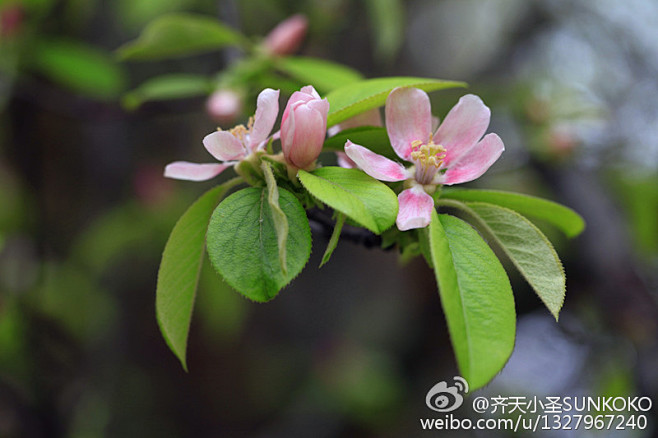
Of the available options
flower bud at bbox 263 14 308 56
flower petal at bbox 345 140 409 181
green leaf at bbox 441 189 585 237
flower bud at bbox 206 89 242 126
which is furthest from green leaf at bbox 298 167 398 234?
flower bud at bbox 263 14 308 56

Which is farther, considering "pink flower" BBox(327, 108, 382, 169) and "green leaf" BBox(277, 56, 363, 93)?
"green leaf" BBox(277, 56, 363, 93)

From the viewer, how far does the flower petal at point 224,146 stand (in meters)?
0.45

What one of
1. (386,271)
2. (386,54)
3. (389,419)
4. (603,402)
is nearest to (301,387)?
(389,419)

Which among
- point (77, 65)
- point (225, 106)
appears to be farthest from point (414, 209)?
point (77, 65)

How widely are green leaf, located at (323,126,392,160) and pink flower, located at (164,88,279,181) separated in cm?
6

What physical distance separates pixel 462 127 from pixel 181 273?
0.92ft

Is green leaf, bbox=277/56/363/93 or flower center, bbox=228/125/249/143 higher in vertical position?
green leaf, bbox=277/56/363/93

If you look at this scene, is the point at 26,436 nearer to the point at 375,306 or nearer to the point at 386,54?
the point at 375,306

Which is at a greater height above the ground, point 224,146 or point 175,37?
point 175,37

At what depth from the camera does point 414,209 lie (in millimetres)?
418

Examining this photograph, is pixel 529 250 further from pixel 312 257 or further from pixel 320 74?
pixel 312 257

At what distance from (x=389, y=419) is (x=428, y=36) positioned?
1762 millimetres

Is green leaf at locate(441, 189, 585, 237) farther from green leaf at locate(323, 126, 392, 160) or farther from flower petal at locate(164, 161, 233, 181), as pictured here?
flower petal at locate(164, 161, 233, 181)

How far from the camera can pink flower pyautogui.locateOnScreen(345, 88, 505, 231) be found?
45 centimetres
